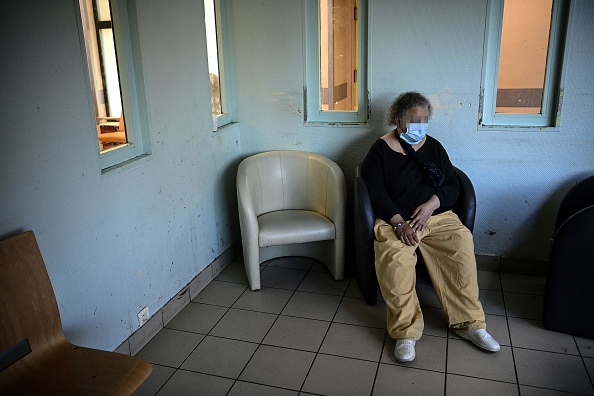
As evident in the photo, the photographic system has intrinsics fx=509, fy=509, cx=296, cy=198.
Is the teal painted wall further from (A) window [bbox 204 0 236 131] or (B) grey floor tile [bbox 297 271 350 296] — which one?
(B) grey floor tile [bbox 297 271 350 296]

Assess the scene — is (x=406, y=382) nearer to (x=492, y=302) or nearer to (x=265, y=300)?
(x=492, y=302)

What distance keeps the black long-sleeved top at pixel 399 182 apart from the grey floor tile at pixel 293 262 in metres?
0.89

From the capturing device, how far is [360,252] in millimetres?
2936

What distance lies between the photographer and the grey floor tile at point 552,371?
7.39 ft

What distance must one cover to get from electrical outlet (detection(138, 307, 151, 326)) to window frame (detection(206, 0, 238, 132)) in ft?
4.05

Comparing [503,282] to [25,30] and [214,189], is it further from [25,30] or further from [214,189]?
[25,30]

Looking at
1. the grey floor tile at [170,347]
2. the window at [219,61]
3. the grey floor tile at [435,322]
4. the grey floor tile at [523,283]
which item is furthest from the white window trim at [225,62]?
the grey floor tile at [523,283]

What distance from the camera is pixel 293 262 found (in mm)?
3578

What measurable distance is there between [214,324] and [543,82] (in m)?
2.39

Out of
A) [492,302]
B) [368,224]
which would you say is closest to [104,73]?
[368,224]

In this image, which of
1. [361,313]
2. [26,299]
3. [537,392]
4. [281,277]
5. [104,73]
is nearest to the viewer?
[26,299]

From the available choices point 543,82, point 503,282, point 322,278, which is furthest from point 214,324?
point 543,82

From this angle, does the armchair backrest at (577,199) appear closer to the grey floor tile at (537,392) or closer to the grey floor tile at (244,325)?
the grey floor tile at (537,392)

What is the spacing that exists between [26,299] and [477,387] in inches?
73.8
